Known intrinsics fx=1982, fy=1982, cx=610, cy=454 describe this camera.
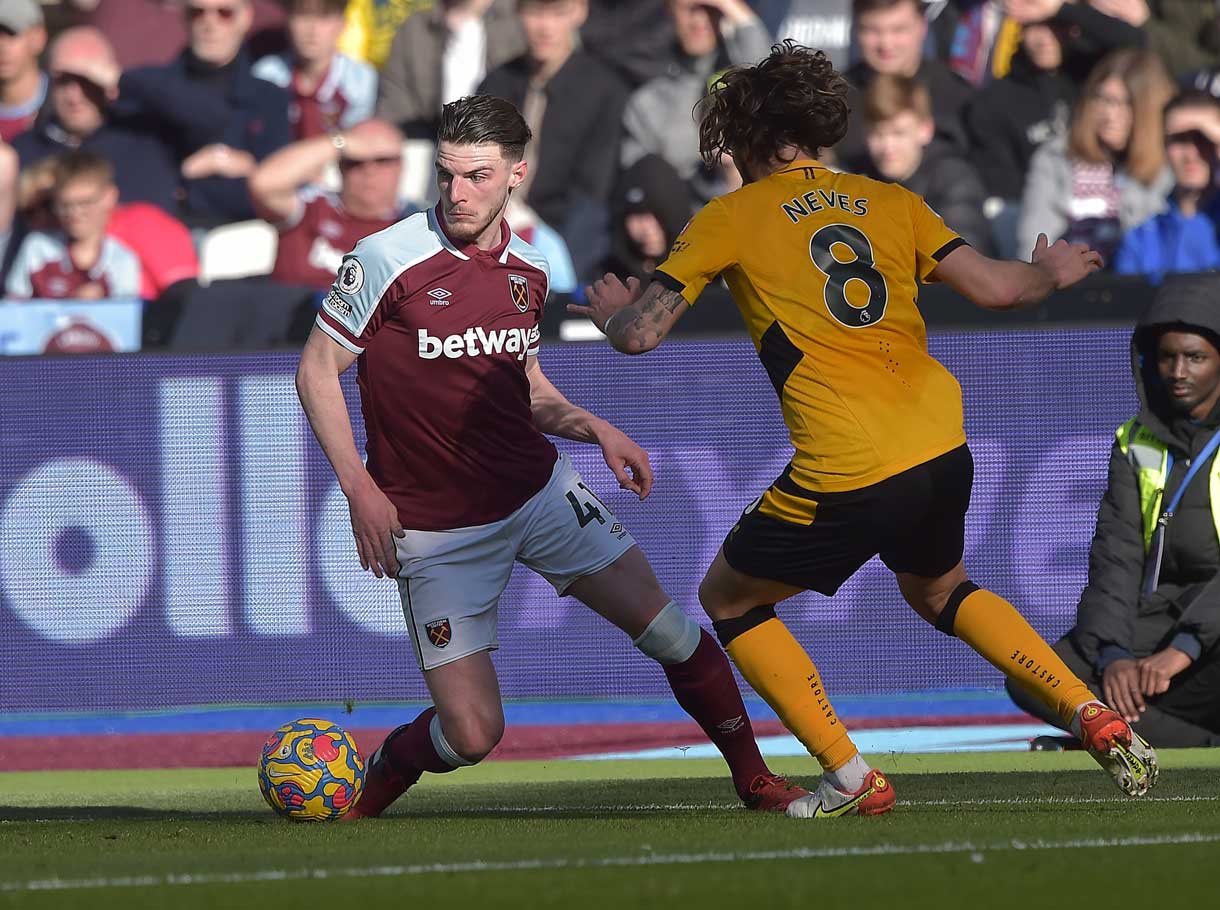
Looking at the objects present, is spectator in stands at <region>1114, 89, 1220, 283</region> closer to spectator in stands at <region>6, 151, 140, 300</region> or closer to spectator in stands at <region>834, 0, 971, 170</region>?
spectator in stands at <region>834, 0, 971, 170</region>

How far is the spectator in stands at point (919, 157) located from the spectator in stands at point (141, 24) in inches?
173

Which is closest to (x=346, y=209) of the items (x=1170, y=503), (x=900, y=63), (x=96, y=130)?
(x=96, y=130)

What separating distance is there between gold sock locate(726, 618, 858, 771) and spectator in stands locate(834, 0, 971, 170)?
6.30 m

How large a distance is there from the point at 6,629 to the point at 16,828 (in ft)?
10.6

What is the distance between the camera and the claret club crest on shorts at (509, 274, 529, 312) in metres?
5.89

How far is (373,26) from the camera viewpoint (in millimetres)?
13047

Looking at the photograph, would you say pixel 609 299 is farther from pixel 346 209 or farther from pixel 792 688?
pixel 346 209

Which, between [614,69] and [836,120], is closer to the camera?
[836,120]

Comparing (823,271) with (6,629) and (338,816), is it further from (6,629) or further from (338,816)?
(6,629)

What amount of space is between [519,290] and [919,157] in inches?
223

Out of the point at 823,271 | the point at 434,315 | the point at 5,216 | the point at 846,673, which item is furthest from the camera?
the point at 5,216

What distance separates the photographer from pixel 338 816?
235 inches

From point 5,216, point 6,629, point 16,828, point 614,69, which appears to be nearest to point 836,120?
point 16,828

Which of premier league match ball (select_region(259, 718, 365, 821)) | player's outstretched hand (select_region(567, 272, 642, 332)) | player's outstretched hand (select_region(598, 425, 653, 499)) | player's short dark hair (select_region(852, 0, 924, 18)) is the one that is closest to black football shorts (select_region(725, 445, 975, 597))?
player's outstretched hand (select_region(598, 425, 653, 499))
